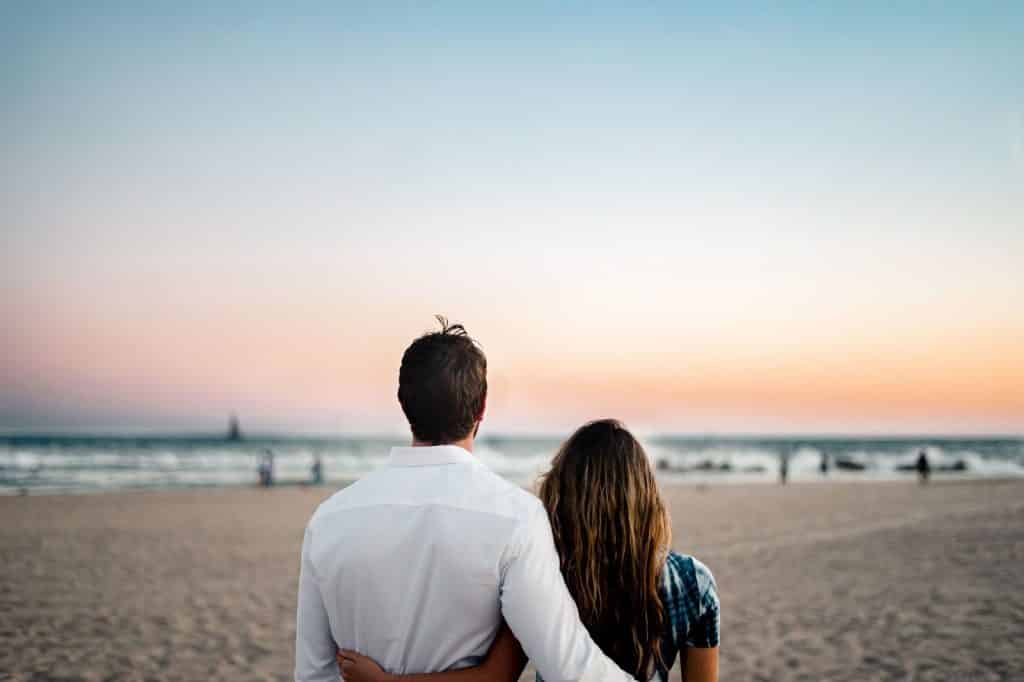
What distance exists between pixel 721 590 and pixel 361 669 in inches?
401

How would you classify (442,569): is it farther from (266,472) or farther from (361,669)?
(266,472)

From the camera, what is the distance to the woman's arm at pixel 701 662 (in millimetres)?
2348

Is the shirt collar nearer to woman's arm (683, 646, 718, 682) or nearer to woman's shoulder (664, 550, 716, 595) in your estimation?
woman's shoulder (664, 550, 716, 595)

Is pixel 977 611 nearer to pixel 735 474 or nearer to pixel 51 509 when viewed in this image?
pixel 51 509

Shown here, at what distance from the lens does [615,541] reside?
2289 mm

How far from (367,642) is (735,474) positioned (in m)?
50.2

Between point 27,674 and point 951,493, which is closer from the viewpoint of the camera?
point 27,674

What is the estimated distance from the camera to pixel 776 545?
1570 centimetres

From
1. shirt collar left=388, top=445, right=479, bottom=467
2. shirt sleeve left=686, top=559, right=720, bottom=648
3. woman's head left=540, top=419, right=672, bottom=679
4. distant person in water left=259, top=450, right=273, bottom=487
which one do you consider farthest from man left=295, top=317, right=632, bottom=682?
distant person in water left=259, top=450, right=273, bottom=487

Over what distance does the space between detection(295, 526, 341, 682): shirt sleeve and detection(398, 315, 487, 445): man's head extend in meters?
0.39

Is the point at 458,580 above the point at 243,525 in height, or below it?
above

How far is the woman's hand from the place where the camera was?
1.91 m

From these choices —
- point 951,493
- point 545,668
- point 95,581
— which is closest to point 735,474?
point 951,493

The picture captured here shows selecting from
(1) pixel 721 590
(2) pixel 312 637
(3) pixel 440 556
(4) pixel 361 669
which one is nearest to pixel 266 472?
(1) pixel 721 590
